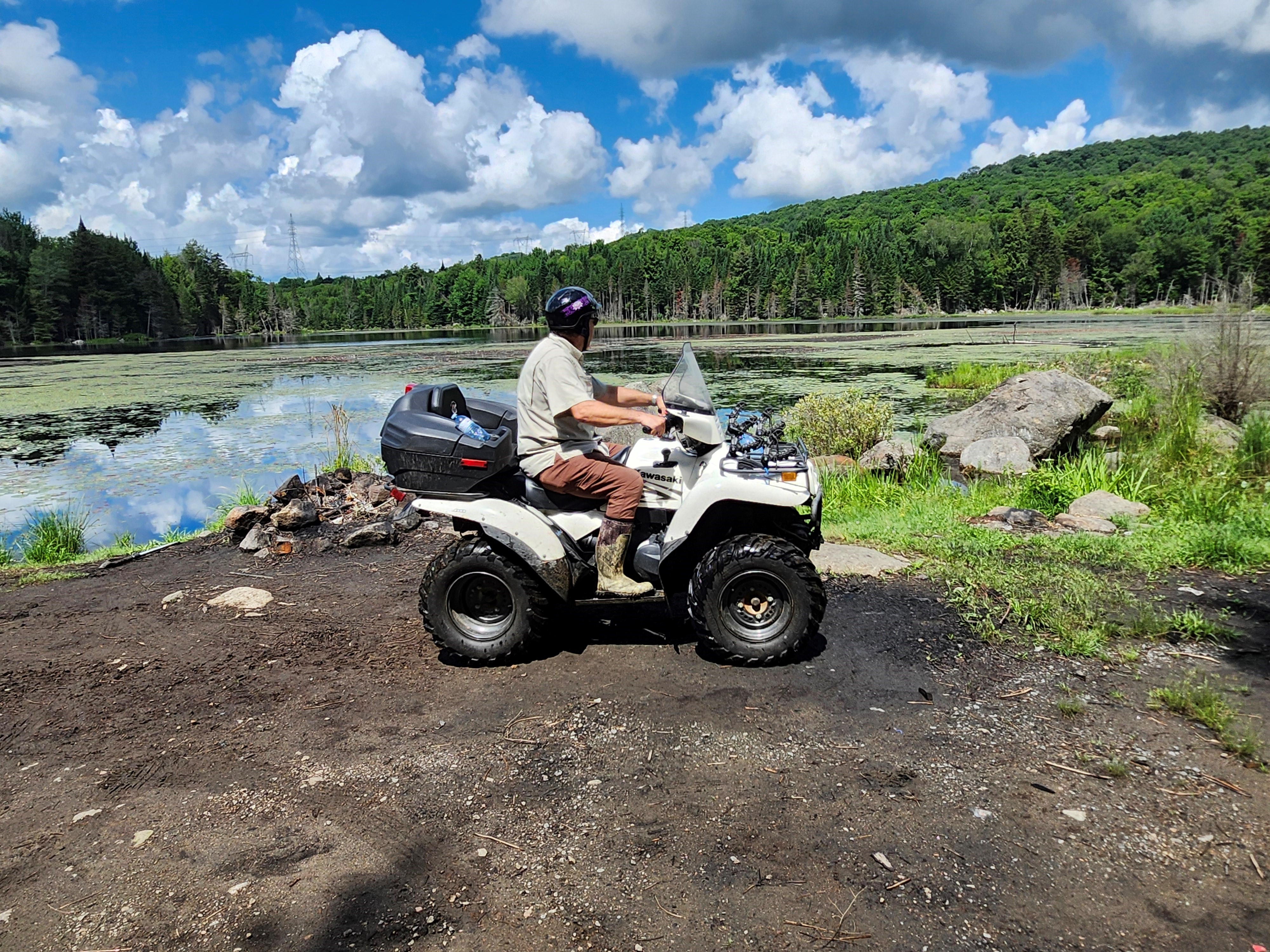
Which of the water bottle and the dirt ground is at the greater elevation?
the water bottle

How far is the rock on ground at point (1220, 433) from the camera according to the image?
9.41m

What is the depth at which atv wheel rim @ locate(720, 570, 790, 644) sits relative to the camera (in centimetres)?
455

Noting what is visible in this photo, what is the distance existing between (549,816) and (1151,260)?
127527 millimetres

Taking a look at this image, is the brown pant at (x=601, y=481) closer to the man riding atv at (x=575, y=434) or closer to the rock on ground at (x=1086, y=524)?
the man riding atv at (x=575, y=434)

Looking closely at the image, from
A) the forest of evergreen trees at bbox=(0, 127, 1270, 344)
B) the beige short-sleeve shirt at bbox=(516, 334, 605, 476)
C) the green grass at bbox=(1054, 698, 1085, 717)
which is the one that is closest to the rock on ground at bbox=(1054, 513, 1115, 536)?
the green grass at bbox=(1054, 698, 1085, 717)

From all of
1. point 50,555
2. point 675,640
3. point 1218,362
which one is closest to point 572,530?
point 675,640

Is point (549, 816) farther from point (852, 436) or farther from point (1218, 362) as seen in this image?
point (1218, 362)

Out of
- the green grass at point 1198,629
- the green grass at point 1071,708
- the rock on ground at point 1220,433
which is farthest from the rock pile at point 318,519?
the rock on ground at point 1220,433

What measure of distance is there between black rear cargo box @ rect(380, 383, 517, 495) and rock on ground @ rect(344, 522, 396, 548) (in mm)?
3210

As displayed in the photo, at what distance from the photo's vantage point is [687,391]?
472 cm

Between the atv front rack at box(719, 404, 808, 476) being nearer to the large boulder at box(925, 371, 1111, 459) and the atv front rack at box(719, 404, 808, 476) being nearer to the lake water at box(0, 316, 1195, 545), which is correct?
the large boulder at box(925, 371, 1111, 459)

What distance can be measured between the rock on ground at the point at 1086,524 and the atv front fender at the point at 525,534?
508 centimetres

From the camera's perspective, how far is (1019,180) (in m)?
179

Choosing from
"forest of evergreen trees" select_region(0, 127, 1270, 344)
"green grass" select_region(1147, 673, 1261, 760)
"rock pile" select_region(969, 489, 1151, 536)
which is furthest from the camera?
"forest of evergreen trees" select_region(0, 127, 1270, 344)
